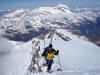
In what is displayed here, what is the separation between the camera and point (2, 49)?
3912 cm

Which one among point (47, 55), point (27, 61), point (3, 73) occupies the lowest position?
point (3, 73)

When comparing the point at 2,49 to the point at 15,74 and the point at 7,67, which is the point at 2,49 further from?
the point at 15,74

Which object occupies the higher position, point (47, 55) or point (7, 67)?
point (47, 55)

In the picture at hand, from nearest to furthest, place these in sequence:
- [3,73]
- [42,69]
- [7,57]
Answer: [42,69] < [3,73] < [7,57]

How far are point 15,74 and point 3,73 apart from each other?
501cm

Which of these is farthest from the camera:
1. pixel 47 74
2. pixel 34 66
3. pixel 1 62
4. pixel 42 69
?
pixel 1 62

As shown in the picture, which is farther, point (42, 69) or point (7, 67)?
point (7, 67)

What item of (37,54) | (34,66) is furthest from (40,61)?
(37,54)

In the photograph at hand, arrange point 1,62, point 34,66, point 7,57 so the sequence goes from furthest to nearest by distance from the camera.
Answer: point 7,57 < point 1,62 < point 34,66

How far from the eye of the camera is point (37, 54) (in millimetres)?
31312

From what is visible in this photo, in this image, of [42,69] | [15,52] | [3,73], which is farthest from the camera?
[15,52]

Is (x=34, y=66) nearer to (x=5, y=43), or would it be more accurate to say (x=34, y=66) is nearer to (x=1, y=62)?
(x=1, y=62)

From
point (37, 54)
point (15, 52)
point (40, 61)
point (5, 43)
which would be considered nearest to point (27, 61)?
point (37, 54)

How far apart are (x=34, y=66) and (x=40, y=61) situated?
6.21ft
